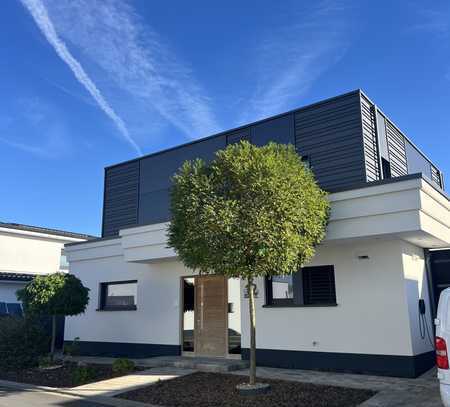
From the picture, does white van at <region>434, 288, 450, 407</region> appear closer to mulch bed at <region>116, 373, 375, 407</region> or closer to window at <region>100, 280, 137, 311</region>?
mulch bed at <region>116, 373, 375, 407</region>

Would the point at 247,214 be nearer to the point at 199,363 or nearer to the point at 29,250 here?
the point at 199,363

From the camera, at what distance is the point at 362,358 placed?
32.0ft

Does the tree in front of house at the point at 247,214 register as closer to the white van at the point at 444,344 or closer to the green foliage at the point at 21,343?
the white van at the point at 444,344

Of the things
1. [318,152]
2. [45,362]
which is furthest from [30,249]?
[318,152]

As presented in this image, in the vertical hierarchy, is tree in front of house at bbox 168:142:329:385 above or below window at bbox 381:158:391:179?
below

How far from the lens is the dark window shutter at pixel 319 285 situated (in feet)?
34.7

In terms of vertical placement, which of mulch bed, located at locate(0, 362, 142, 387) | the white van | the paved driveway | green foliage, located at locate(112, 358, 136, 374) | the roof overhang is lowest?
the paved driveway

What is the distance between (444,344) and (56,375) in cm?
941

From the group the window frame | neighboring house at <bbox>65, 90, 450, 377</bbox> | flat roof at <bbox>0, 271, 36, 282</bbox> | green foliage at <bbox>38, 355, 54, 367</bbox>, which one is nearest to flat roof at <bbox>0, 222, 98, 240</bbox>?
flat roof at <bbox>0, 271, 36, 282</bbox>

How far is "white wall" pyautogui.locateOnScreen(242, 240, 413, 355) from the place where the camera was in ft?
31.2

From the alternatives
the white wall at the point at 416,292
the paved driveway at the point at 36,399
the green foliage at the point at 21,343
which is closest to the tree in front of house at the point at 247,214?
the white wall at the point at 416,292

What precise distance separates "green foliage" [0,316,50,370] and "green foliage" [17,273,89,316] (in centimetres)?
57

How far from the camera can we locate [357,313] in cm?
996

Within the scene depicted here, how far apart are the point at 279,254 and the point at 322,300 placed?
133 inches
